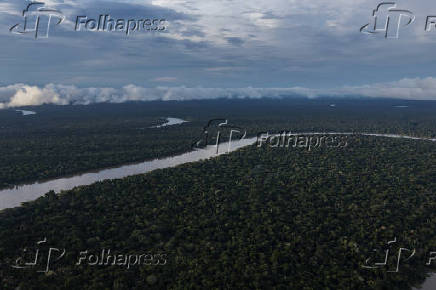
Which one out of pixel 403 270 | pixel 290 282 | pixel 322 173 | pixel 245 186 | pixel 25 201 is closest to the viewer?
pixel 290 282

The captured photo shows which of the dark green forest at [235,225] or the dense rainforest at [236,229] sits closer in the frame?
the dense rainforest at [236,229]

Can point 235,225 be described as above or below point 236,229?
above

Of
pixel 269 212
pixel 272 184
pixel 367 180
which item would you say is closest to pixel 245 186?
pixel 272 184

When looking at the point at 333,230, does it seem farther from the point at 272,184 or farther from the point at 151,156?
the point at 151,156

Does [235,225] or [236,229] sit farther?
[235,225]

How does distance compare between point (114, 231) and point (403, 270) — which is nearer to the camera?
point (403, 270)

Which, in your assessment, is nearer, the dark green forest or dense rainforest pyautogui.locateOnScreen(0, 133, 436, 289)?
dense rainforest pyautogui.locateOnScreen(0, 133, 436, 289)

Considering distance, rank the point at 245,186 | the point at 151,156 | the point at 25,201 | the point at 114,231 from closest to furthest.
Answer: the point at 114,231
the point at 25,201
the point at 245,186
the point at 151,156

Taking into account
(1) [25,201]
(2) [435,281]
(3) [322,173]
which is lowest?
(1) [25,201]
